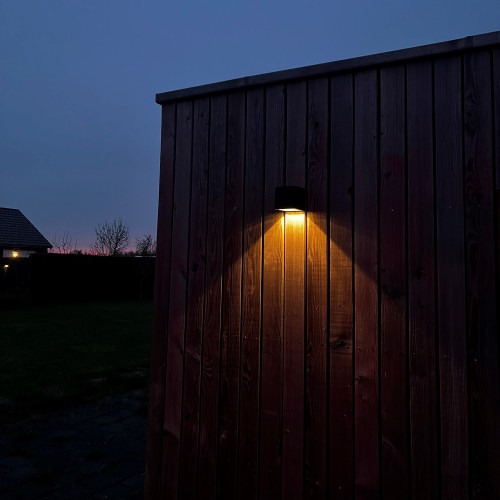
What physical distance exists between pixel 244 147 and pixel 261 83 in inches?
16.5

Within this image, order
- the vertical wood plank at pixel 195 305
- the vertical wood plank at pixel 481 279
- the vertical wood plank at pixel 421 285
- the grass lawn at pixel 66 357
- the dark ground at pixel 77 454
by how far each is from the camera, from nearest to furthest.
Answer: the vertical wood plank at pixel 481 279 → the vertical wood plank at pixel 421 285 → the vertical wood plank at pixel 195 305 → the dark ground at pixel 77 454 → the grass lawn at pixel 66 357

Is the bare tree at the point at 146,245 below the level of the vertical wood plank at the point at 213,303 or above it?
above

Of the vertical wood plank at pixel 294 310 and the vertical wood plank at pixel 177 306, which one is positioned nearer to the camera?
the vertical wood plank at pixel 294 310

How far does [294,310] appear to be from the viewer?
2.72 metres

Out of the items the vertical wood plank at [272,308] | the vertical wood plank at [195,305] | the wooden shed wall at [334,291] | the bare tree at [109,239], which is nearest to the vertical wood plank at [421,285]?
the wooden shed wall at [334,291]

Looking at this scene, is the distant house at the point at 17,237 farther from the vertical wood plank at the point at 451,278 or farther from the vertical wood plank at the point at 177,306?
the vertical wood plank at the point at 451,278

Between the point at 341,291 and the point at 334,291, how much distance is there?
0.04m

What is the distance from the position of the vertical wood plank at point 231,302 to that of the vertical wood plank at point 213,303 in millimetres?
39

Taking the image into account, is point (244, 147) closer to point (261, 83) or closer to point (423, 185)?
point (261, 83)

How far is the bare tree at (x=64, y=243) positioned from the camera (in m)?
40.4

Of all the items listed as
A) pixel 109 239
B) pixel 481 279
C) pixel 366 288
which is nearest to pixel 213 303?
pixel 366 288

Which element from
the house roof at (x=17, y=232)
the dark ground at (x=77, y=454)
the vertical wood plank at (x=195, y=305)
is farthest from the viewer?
the house roof at (x=17, y=232)

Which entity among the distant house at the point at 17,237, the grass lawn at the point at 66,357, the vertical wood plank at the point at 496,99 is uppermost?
the distant house at the point at 17,237

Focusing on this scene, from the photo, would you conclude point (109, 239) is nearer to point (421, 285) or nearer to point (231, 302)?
point (231, 302)
